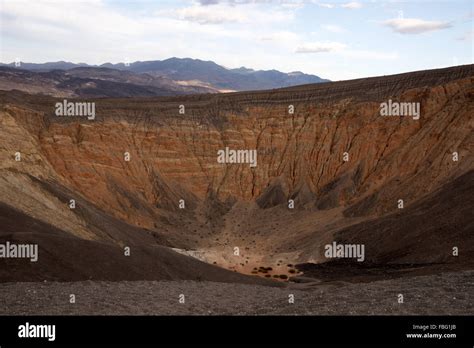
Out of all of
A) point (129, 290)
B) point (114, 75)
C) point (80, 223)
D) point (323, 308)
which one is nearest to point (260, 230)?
point (80, 223)

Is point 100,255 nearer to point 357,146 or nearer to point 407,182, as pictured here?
point 407,182

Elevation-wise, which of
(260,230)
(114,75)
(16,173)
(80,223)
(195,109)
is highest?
(114,75)

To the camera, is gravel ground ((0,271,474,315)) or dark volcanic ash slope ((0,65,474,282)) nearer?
gravel ground ((0,271,474,315))

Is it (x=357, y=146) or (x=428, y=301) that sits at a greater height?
A: (x=357, y=146)

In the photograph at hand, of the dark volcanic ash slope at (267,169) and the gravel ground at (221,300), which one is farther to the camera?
the dark volcanic ash slope at (267,169)
